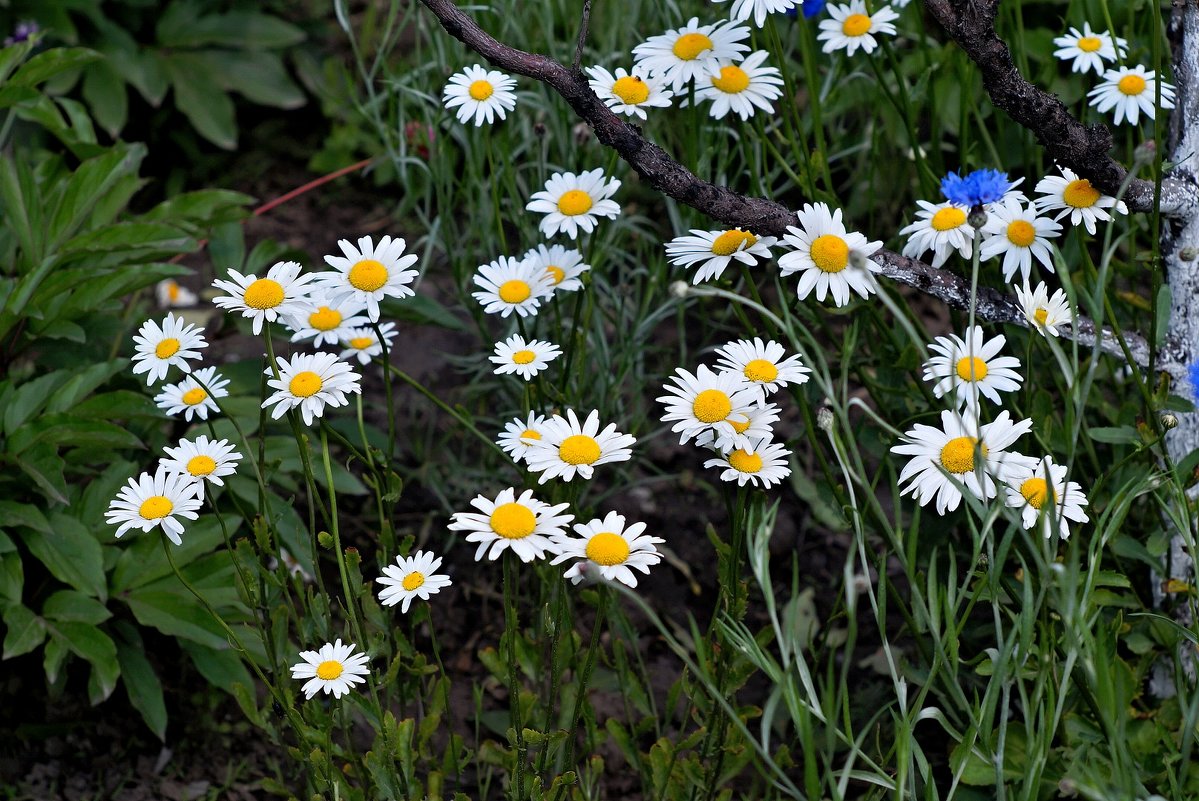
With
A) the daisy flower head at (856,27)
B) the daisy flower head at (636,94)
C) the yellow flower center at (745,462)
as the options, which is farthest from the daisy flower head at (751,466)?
the daisy flower head at (856,27)

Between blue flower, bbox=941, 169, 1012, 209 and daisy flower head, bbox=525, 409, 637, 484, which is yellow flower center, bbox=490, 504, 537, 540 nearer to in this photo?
daisy flower head, bbox=525, 409, 637, 484

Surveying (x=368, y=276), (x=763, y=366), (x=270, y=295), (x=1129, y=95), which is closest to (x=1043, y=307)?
(x=763, y=366)

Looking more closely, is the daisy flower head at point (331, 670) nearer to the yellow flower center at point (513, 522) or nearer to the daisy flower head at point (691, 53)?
the yellow flower center at point (513, 522)

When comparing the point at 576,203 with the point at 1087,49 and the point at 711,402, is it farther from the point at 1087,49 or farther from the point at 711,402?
the point at 1087,49

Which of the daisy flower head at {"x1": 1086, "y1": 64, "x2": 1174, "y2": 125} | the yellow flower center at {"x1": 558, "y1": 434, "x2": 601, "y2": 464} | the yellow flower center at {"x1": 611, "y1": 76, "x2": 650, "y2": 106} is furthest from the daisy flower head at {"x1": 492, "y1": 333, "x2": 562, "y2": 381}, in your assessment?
the daisy flower head at {"x1": 1086, "y1": 64, "x2": 1174, "y2": 125}

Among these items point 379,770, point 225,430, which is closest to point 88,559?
point 225,430
